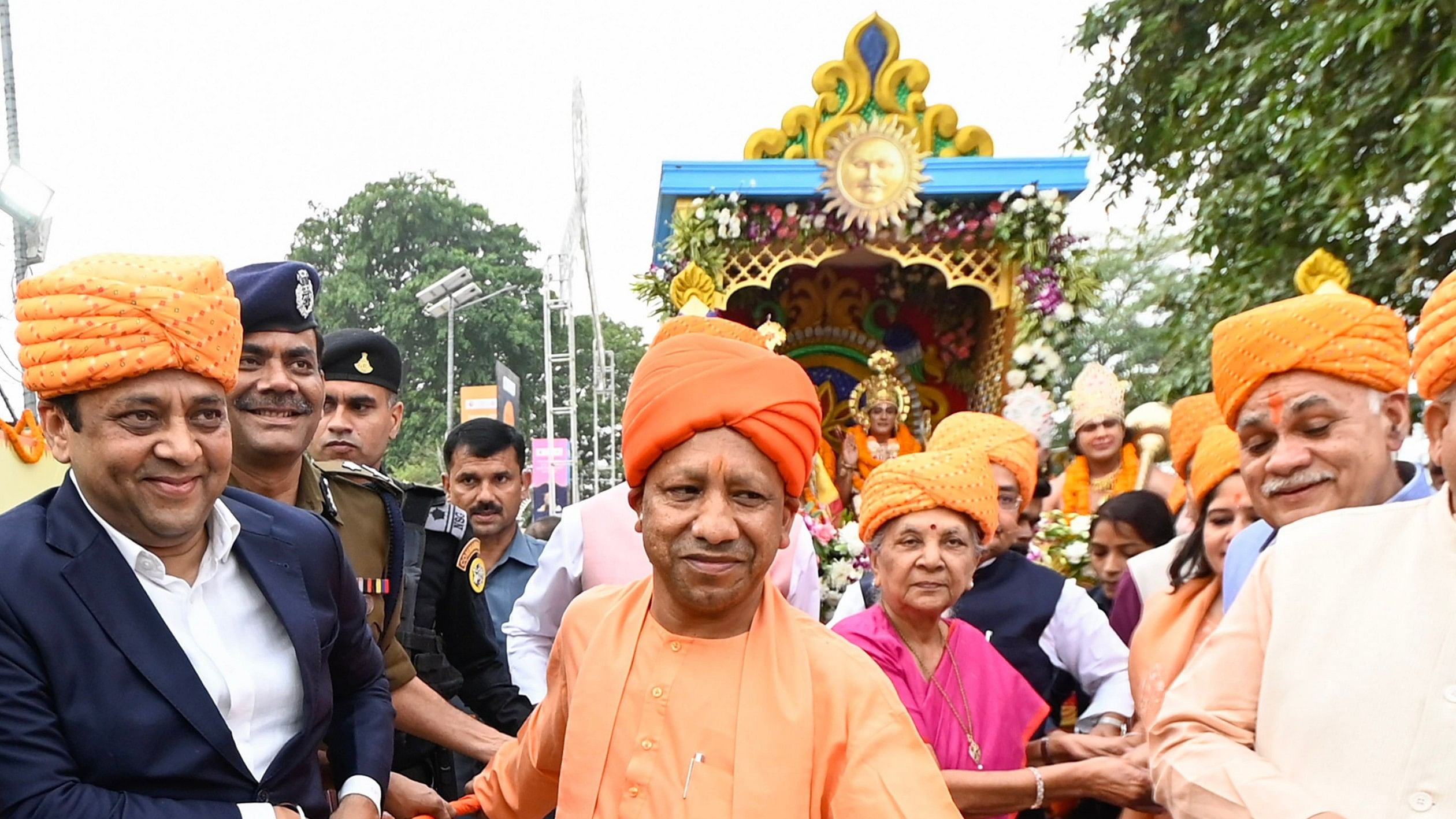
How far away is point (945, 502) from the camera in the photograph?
3.75 m

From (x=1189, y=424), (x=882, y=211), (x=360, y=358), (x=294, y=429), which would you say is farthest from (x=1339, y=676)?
(x=882, y=211)

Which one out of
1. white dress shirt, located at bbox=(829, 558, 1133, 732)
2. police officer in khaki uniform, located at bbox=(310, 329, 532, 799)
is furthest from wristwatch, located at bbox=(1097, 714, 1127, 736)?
police officer in khaki uniform, located at bbox=(310, 329, 532, 799)

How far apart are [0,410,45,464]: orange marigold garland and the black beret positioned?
11.4 ft

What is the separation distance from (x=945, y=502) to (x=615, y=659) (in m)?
1.61

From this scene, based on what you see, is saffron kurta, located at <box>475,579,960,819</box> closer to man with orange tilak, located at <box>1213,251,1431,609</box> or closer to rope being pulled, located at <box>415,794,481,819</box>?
rope being pulled, located at <box>415,794,481,819</box>

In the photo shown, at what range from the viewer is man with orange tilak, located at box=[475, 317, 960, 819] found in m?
2.17

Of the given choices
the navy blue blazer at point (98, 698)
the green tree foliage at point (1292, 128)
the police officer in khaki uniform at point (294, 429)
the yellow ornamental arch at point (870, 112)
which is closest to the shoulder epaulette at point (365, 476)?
the police officer in khaki uniform at point (294, 429)

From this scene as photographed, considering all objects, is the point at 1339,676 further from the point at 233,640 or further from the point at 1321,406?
the point at 233,640

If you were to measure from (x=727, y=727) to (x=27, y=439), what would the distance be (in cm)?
618

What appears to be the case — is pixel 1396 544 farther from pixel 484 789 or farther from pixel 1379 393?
pixel 484 789

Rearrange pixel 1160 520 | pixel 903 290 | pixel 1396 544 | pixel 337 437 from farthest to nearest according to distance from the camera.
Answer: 1. pixel 903 290
2. pixel 1160 520
3. pixel 337 437
4. pixel 1396 544

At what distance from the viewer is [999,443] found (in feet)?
16.7

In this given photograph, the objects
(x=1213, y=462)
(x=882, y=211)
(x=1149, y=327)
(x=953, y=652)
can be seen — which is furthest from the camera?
(x=1149, y=327)

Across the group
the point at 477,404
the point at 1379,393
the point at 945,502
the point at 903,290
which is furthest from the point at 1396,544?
the point at 477,404
